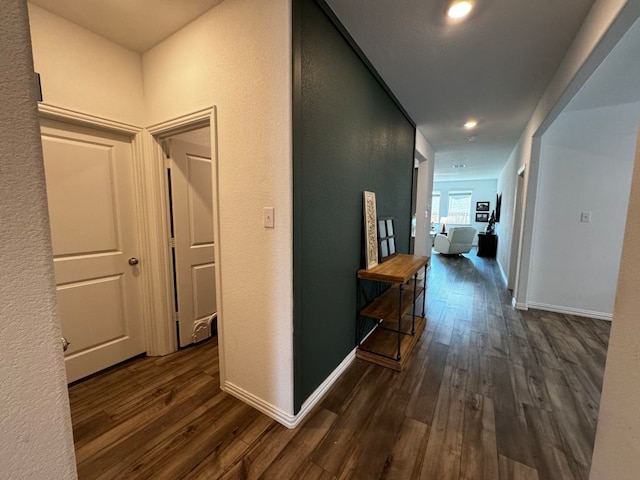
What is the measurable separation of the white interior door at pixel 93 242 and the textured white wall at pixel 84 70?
18 cm

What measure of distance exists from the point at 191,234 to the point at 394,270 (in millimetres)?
1837

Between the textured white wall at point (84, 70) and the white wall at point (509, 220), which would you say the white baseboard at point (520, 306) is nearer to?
the white wall at point (509, 220)

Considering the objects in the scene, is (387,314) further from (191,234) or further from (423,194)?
(423,194)

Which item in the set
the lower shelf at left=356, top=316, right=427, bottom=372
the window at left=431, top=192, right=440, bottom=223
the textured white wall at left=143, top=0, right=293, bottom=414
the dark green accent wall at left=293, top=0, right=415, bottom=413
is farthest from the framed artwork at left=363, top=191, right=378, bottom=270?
the window at left=431, top=192, right=440, bottom=223

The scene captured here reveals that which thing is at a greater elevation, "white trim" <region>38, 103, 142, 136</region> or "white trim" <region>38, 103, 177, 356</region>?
"white trim" <region>38, 103, 142, 136</region>

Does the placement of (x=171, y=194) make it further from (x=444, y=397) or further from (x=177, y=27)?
(x=444, y=397)

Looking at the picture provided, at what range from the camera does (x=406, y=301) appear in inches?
107

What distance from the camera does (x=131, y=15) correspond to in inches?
66.9

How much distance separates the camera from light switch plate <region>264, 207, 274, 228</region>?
1.52 meters

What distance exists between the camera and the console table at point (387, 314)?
2.22 metres

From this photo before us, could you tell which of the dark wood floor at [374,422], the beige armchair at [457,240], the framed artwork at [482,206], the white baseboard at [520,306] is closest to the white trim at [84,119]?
the dark wood floor at [374,422]

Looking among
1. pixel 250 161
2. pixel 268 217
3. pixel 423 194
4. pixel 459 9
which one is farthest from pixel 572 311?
pixel 250 161

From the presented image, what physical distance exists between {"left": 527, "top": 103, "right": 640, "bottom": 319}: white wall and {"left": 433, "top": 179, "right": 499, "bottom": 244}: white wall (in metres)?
6.04

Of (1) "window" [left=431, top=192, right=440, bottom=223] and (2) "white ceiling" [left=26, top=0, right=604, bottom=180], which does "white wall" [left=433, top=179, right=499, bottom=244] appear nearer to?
(1) "window" [left=431, top=192, right=440, bottom=223]
